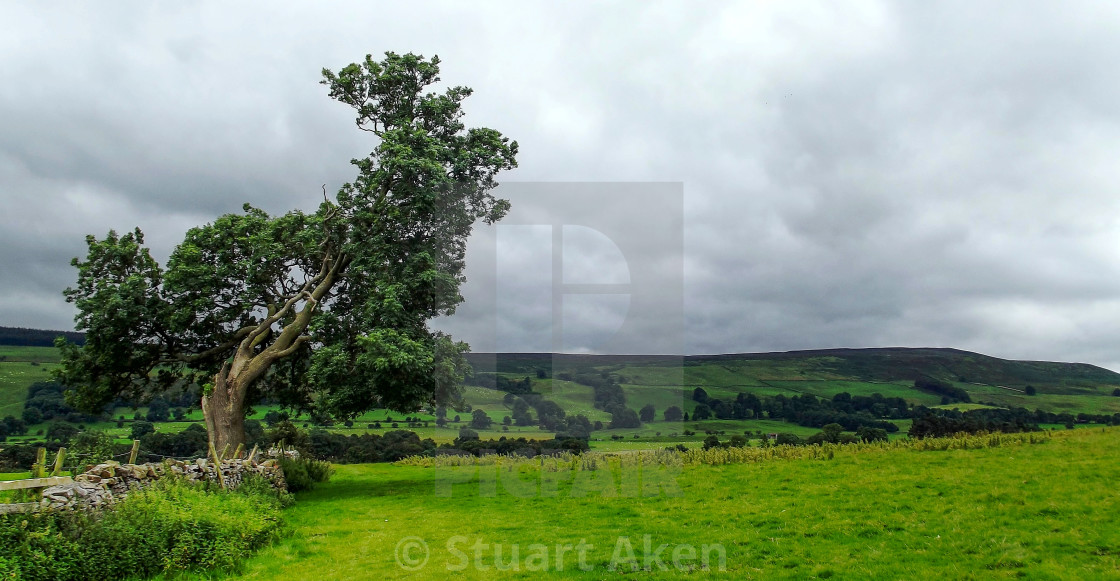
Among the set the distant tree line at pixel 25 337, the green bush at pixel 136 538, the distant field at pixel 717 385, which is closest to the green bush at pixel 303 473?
the distant field at pixel 717 385

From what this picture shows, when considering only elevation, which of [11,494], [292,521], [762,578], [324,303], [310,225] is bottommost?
[292,521]

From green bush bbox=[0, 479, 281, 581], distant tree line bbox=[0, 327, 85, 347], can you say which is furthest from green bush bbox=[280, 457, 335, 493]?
distant tree line bbox=[0, 327, 85, 347]

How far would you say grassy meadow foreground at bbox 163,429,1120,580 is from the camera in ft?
32.7

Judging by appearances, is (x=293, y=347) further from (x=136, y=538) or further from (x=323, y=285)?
(x=136, y=538)

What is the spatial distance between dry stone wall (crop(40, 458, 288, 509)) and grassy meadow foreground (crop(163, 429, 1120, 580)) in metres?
2.18

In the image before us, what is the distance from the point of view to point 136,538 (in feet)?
35.9

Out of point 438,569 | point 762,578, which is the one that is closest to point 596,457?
point 438,569

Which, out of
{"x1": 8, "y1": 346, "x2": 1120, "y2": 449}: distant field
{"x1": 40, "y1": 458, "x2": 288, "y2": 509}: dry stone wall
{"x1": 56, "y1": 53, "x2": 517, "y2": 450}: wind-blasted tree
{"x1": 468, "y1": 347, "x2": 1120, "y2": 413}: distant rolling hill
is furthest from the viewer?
{"x1": 468, "y1": 347, "x2": 1120, "y2": 413}: distant rolling hill

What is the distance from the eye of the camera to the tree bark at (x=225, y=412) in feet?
80.4

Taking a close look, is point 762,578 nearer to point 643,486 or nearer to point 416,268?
point 643,486

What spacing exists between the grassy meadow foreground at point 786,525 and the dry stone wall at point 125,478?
2.18 meters

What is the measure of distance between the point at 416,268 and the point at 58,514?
600 inches

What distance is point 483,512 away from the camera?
18.3 meters

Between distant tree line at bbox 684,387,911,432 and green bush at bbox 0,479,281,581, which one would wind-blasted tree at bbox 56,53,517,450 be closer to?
green bush at bbox 0,479,281,581
